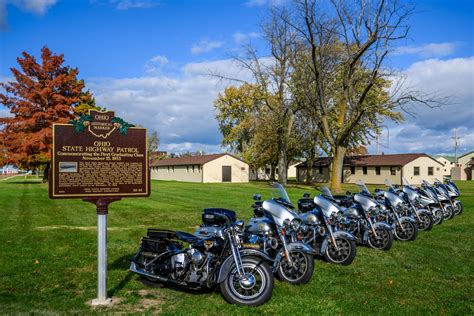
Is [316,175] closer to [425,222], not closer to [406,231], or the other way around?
[425,222]

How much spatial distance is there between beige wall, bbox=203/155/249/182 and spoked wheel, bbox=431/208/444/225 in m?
36.5

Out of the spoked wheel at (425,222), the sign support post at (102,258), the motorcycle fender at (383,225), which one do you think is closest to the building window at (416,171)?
the spoked wheel at (425,222)

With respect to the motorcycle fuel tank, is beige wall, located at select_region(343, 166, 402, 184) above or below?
above

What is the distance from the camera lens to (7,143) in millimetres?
32531

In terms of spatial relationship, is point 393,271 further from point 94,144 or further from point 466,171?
point 466,171

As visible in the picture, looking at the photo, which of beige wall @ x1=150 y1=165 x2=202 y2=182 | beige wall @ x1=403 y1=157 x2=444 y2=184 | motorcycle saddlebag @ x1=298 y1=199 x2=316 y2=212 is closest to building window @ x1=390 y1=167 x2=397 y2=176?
beige wall @ x1=403 y1=157 x2=444 y2=184

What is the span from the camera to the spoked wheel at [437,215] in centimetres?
1304

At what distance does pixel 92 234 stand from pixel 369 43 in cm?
2144

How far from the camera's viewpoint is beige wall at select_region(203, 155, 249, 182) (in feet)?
160

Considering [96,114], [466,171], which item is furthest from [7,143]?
[466,171]

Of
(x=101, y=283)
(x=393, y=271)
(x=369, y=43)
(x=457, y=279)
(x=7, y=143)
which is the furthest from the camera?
(x=7, y=143)

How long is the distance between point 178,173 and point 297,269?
167ft

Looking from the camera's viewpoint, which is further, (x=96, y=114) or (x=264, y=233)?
(x=264, y=233)

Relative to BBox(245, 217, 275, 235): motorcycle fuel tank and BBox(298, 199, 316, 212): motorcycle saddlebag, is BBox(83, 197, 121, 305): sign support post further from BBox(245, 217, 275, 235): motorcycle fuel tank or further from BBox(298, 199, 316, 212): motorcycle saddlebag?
BBox(298, 199, 316, 212): motorcycle saddlebag
